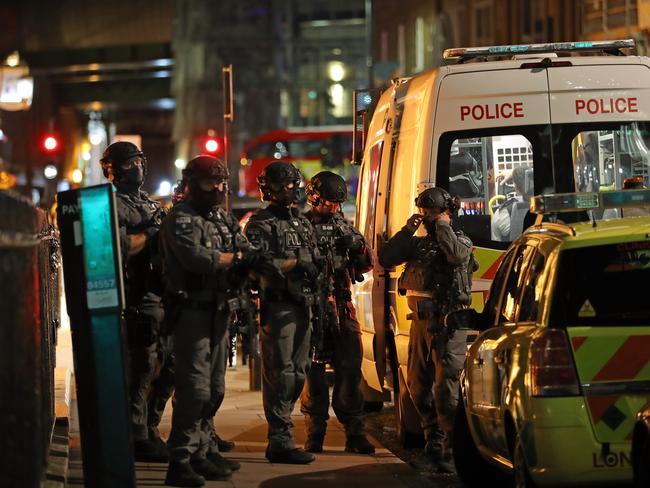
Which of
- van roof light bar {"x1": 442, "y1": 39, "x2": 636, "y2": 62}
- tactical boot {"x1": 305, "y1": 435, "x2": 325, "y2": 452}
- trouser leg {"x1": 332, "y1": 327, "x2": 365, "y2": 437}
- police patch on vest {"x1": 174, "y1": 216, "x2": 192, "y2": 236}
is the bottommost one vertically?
tactical boot {"x1": 305, "y1": 435, "x2": 325, "y2": 452}

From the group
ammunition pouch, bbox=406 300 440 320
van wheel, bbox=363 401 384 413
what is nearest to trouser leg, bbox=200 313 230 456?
ammunition pouch, bbox=406 300 440 320

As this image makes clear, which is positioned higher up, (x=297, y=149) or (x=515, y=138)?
(x=297, y=149)

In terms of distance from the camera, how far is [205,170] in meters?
9.46

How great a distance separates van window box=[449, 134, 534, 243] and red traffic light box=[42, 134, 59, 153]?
3021cm

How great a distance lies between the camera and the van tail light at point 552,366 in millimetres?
7098

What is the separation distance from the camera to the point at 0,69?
3612 cm

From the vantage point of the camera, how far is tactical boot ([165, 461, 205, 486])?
912 centimetres

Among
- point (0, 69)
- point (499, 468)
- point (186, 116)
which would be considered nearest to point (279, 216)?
point (499, 468)

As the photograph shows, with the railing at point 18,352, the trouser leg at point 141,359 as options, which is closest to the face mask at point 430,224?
the trouser leg at point 141,359

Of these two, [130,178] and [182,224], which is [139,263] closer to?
[130,178]

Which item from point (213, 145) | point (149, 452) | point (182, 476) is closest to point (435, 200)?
point (149, 452)

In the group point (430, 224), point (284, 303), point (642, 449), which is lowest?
point (642, 449)

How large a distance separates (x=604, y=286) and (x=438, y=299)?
3254 millimetres

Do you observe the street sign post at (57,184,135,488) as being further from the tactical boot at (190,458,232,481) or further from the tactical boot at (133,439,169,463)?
the tactical boot at (133,439,169,463)
